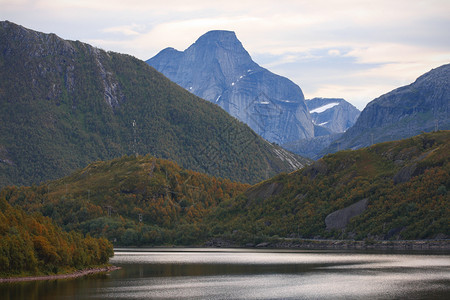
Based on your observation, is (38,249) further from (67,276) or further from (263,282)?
(263,282)

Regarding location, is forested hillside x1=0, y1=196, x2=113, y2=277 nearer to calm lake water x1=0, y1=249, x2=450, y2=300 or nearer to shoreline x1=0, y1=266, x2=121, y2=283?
shoreline x1=0, y1=266, x2=121, y2=283

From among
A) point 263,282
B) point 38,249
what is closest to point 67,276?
point 38,249

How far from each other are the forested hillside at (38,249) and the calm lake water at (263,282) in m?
5.71

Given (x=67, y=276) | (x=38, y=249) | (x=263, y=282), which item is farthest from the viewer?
(x=67, y=276)

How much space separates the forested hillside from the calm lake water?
5708 millimetres

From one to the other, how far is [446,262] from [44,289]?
9499 centimetres

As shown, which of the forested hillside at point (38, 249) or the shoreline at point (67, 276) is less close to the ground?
the forested hillside at point (38, 249)

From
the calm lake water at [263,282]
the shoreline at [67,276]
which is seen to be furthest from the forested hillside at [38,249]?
the calm lake water at [263,282]

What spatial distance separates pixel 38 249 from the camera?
134 m

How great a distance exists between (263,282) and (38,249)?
4382cm

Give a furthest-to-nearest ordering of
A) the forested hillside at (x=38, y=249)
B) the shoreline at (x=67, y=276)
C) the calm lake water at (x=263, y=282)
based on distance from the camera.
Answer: the forested hillside at (x=38, y=249) → the shoreline at (x=67, y=276) → the calm lake water at (x=263, y=282)

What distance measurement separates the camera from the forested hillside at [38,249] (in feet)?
405

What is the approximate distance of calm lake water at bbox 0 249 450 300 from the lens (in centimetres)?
10944

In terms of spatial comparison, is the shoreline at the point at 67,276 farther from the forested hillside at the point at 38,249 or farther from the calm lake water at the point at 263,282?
the calm lake water at the point at 263,282
